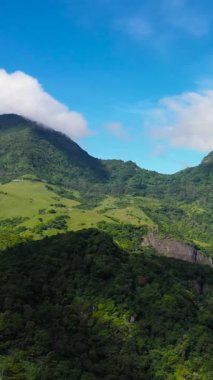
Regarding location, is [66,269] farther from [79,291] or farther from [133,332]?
[133,332]

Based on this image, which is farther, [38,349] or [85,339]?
[85,339]

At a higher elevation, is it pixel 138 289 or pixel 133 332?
pixel 138 289

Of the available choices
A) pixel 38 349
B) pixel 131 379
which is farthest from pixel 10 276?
pixel 131 379

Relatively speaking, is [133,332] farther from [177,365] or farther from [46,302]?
[46,302]

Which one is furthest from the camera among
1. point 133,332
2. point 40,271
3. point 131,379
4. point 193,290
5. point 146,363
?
point 193,290

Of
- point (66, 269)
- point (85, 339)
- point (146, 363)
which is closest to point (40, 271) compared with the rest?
point (66, 269)

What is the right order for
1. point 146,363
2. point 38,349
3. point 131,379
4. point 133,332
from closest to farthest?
1. point 38,349
2. point 131,379
3. point 146,363
4. point 133,332
